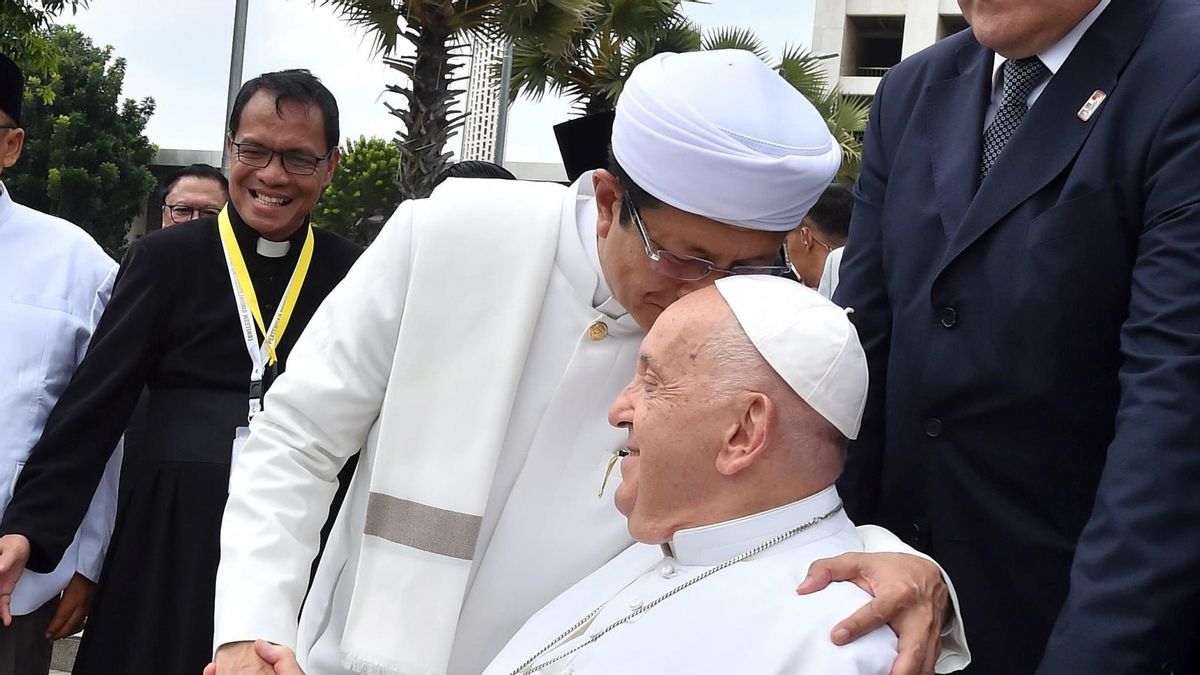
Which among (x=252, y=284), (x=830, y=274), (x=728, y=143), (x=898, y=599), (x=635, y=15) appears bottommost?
(x=898, y=599)

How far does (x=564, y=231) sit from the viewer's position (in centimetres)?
296

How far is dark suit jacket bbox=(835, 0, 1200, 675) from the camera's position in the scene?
208cm

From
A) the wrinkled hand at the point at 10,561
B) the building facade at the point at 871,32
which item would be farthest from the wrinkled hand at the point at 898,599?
the building facade at the point at 871,32

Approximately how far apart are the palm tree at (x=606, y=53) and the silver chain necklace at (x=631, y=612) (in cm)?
1760

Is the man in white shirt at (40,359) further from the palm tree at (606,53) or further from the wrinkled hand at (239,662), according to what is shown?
the palm tree at (606,53)

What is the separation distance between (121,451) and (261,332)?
0.67 m

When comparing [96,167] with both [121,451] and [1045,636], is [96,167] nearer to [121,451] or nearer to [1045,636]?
[121,451]

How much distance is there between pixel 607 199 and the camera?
9.21 ft

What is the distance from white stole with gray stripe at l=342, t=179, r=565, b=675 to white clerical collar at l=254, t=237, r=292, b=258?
206cm

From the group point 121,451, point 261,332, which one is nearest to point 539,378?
point 261,332

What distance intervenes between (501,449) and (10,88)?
299cm

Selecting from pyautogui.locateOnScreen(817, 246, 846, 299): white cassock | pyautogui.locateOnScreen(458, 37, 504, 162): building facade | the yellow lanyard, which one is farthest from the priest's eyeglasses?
pyautogui.locateOnScreen(458, 37, 504, 162): building facade

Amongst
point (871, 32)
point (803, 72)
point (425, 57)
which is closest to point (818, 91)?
point (803, 72)

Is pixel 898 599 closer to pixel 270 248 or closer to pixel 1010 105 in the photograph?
pixel 1010 105
